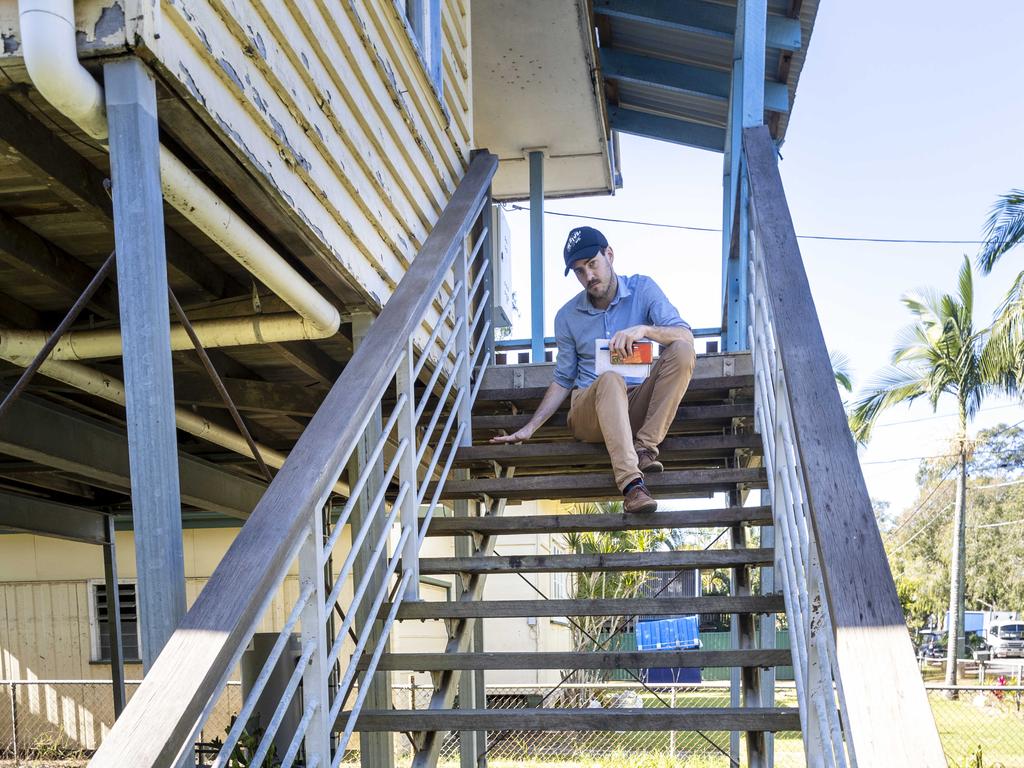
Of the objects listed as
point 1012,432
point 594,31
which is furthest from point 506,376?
point 1012,432

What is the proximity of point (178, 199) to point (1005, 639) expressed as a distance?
131ft

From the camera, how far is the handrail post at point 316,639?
2.04 metres

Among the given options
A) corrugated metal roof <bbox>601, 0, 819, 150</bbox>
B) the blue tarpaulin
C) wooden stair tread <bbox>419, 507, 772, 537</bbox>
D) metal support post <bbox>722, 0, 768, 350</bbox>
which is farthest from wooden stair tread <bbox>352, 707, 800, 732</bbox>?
the blue tarpaulin

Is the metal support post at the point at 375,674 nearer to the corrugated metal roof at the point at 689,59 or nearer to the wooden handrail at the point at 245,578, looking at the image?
the wooden handrail at the point at 245,578

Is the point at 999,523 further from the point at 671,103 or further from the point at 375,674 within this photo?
the point at 375,674

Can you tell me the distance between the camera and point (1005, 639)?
1410 inches

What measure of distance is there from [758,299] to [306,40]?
5.96 feet

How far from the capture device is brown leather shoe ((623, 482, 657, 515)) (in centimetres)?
328

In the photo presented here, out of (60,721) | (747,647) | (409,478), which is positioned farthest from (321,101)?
(60,721)

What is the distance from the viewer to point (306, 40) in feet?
9.16

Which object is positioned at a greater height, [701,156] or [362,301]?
[701,156]

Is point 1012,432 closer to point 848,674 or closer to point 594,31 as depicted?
point 594,31

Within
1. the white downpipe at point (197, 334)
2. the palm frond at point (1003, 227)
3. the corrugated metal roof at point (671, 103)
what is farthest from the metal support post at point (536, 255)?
the palm frond at point (1003, 227)

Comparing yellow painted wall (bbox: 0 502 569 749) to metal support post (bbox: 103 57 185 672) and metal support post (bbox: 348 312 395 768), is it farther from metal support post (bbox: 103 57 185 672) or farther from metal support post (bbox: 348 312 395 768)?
metal support post (bbox: 103 57 185 672)
